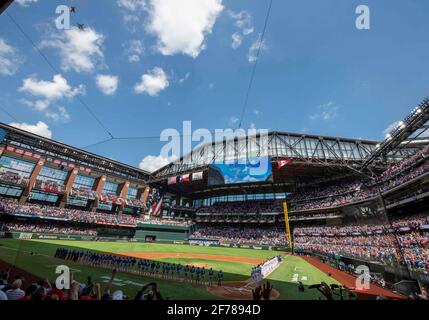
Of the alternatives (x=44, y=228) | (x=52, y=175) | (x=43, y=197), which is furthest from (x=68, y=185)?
(x=44, y=228)

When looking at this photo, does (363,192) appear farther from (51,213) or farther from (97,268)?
(51,213)

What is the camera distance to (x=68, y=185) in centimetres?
5309

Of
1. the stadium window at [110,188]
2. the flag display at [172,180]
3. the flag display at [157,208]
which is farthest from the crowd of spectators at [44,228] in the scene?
the flag display at [172,180]

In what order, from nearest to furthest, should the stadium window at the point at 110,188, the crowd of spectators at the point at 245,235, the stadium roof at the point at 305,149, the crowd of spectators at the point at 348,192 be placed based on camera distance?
the crowd of spectators at the point at 348,192 → the stadium roof at the point at 305,149 → the crowd of spectators at the point at 245,235 → the stadium window at the point at 110,188

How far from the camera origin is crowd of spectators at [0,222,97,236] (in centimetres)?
4205

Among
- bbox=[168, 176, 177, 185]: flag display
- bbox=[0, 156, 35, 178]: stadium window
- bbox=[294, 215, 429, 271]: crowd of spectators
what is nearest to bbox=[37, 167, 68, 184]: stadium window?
bbox=[0, 156, 35, 178]: stadium window

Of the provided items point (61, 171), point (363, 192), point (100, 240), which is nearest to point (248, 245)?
point (363, 192)

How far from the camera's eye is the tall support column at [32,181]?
45969 mm

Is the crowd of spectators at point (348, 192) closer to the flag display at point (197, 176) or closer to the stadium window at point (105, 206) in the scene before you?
the flag display at point (197, 176)

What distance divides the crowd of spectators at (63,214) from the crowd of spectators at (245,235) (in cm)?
2142

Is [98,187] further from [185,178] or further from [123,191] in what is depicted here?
[185,178]

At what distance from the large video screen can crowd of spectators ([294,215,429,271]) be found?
1623cm

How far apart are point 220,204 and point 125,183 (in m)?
29.8

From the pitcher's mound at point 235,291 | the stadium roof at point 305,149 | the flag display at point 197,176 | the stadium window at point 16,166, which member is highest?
the stadium roof at point 305,149
